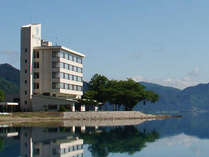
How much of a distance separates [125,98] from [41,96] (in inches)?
1103

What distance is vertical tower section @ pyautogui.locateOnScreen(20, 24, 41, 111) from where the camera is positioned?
108 metres

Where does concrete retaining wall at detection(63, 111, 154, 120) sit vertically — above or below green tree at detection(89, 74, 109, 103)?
below

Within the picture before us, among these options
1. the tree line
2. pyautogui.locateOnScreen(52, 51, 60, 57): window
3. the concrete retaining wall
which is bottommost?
the concrete retaining wall

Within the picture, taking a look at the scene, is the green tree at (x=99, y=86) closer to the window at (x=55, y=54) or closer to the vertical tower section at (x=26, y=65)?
the window at (x=55, y=54)

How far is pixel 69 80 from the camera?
116 meters

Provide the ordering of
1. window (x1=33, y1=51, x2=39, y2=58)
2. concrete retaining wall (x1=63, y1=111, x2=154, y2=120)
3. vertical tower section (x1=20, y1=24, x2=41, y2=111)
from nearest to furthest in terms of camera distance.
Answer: concrete retaining wall (x1=63, y1=111, x2=154, y2=120) → vertical tower section (x1=20, y1=24, x2=41, y2=111) → window (x1=33, y1=51, x2=39, y2=58)

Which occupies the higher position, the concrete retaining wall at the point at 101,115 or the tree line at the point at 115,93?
the tree line at the point at 115,93

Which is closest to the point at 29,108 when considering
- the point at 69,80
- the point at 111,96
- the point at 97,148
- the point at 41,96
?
the point at 41,96

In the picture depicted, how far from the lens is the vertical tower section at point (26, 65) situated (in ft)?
353

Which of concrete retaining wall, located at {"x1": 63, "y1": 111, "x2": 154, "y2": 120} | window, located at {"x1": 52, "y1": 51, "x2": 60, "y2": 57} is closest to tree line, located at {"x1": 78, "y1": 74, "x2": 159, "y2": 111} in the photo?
concrete retaining wall, located at {"x1": 63, "y1": 111, "x2": 154, "y2": 120}

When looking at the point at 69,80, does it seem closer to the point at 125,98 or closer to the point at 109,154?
the point at 125,98

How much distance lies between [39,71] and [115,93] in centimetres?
2432

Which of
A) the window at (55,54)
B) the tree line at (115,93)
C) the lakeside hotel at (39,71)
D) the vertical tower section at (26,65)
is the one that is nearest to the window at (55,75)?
the lakeside hotel at (39,71)

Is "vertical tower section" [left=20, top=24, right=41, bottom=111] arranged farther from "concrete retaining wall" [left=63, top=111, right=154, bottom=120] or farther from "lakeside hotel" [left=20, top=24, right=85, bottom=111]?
"concrete retaining wall" [left=63, top=111, right=154, bottom=120]
